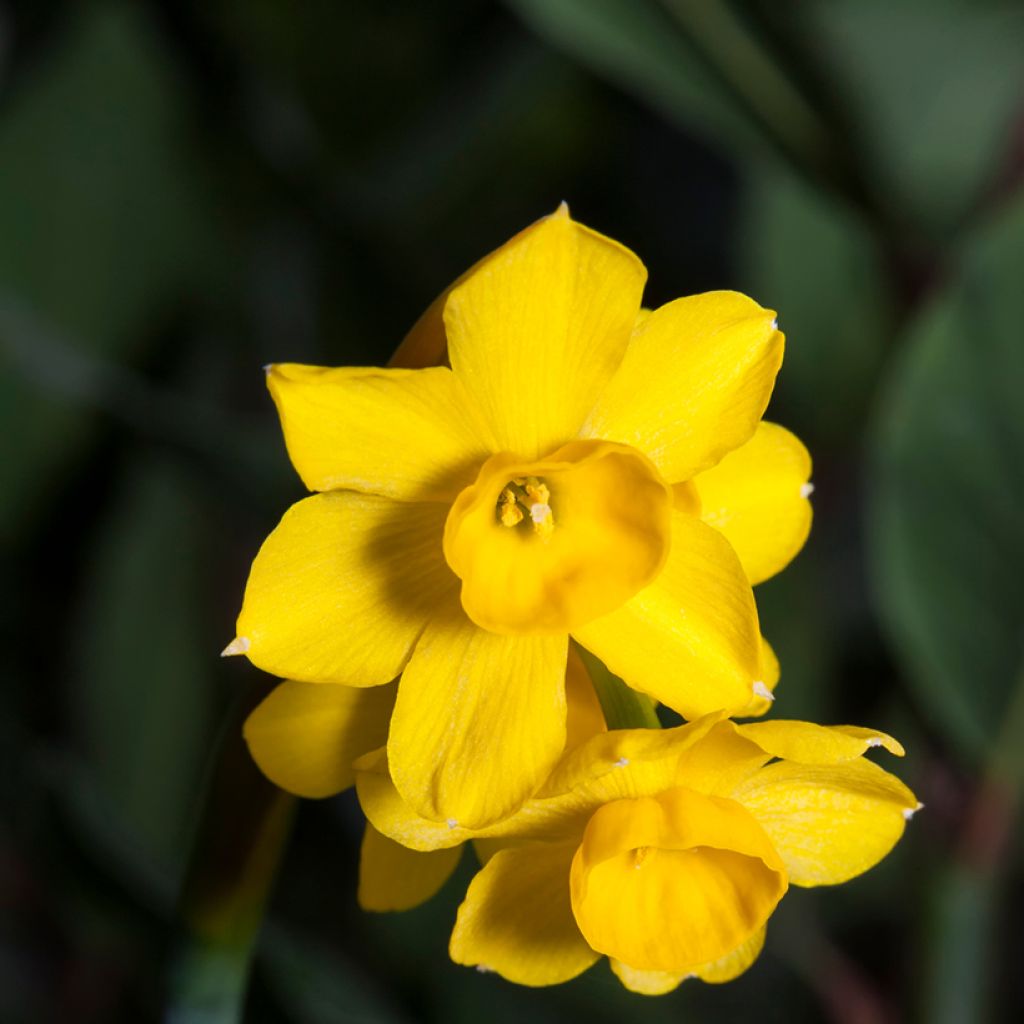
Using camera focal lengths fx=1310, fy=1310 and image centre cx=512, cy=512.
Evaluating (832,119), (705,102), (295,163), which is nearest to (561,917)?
(705,102)

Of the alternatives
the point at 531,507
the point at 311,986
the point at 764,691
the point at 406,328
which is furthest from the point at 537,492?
the point at 406,328

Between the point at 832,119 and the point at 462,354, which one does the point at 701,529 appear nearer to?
the point at 462,354

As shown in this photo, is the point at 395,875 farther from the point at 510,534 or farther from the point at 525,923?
the point at 510,534

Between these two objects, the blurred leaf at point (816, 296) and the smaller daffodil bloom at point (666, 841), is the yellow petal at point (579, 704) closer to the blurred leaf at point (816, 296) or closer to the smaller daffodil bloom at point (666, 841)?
the smaller daffodil bloom at point (666, 841)

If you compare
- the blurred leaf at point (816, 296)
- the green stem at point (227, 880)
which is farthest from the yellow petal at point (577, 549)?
the blurred leaf at point (816, 296)

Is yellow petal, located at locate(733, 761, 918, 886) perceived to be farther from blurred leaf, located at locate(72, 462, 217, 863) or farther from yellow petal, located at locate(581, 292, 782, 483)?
blurred leaf, located at locate(72, 462, 217, 863)

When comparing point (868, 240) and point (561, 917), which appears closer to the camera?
point (561, 917)
